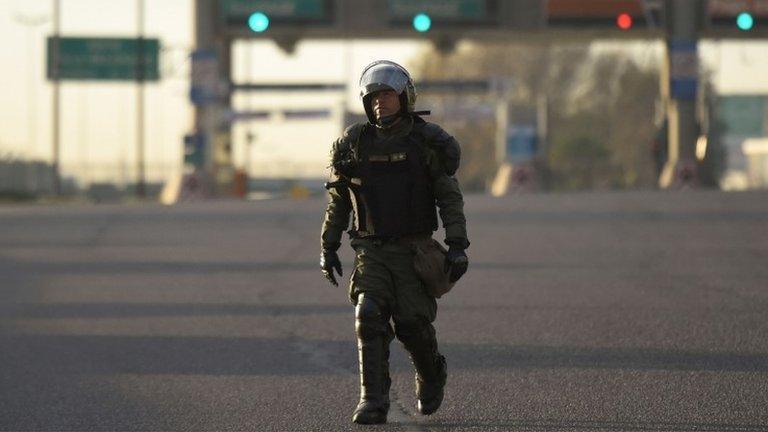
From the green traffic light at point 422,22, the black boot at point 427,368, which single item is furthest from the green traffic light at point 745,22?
the black boot at point 427,368

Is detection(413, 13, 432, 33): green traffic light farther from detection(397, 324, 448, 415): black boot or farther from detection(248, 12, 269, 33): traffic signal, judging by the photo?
detection(397, 324, 448, 415): black boot

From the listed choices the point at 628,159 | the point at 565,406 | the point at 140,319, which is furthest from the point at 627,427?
the point at 628,159

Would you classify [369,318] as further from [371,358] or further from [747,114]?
[747,114]

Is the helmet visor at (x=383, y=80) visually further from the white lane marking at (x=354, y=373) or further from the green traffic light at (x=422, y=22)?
the green traffic light at (x=422, y=22)

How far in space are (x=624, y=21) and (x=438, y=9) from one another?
4798 millimetres

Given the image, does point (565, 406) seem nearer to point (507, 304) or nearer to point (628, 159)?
point (507, 304)

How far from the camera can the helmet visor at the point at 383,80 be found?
7.75 metres

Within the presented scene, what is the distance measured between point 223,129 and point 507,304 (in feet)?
125

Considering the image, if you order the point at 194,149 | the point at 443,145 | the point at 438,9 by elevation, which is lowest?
the point at 194,149

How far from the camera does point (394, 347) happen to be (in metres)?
11.5

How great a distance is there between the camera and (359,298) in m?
7.94

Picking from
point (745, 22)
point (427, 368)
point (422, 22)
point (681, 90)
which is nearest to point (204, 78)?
point (422, 22)

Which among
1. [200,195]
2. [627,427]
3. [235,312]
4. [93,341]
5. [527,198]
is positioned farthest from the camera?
[200,195]

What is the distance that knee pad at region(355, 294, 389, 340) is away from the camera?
25.7 feet
